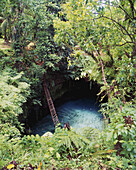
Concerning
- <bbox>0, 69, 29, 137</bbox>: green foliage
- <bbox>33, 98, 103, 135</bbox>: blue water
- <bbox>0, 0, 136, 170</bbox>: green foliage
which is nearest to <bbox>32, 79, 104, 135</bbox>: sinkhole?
<bbox>33, 98, 103, 135</bbox>: blue water

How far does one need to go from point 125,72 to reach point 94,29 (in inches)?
50.0

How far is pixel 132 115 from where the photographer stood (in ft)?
6.42

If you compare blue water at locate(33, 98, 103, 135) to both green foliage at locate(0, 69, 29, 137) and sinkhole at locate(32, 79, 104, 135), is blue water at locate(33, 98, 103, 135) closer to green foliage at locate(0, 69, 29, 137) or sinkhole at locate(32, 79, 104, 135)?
sinkhole at locate(32, 79, 104, 135)

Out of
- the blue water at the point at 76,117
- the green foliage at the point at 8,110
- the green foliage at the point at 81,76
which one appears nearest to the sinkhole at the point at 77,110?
the blue water at the point at 76,117

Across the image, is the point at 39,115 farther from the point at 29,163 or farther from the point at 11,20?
the point at 29,163

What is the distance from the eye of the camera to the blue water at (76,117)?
5934 millimetres

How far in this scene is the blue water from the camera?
5934mm

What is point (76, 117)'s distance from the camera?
6680 mm

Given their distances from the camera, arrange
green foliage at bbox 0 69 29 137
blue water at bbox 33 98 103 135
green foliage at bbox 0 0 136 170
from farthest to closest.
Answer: blue water at bbox 33 98 103 135
green foliage at bbox 0 69 29 137
green foliage at bbox 0 0 136 170

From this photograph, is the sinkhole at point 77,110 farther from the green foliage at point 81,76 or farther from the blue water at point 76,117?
the green foliage at point 81,76

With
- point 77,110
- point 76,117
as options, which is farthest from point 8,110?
point 77,110

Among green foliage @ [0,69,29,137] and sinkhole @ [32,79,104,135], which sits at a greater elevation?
green foliage @ [0,69,29,137]

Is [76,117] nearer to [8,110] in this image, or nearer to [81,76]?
[81,76]

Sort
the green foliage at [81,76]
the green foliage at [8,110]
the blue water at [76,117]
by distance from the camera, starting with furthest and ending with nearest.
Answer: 1. the blue water at [76,117]
2. the green foliage at [8,110]
3. the green foliage at [81,76]
